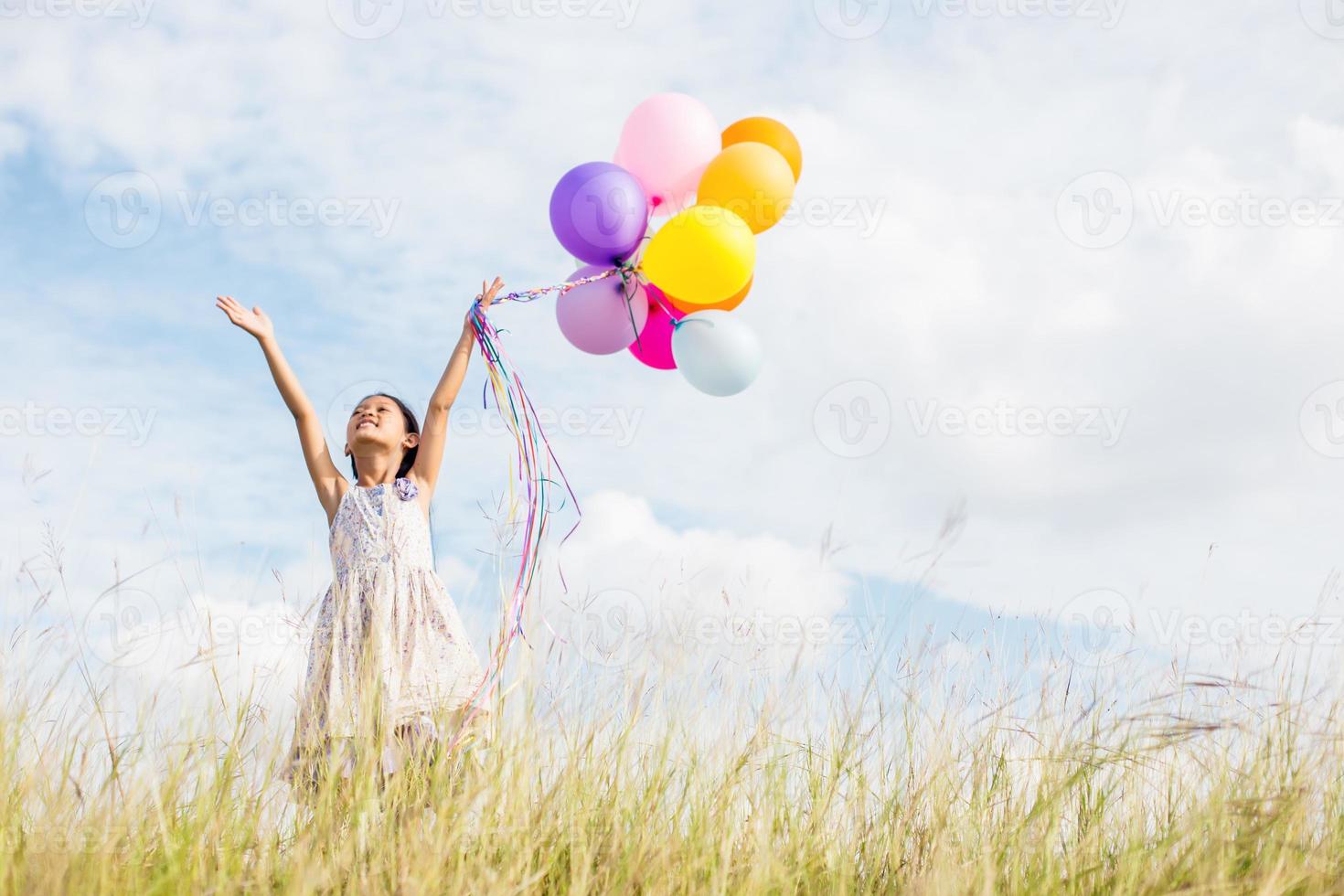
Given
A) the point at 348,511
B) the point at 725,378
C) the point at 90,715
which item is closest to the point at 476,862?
the point at 90,715

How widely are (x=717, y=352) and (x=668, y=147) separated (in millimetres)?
936

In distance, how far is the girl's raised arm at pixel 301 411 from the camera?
392 centimetres

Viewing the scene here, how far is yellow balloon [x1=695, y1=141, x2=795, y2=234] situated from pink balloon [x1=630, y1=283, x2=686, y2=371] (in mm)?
435

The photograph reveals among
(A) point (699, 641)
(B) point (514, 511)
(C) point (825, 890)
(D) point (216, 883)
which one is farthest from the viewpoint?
(B) point (514, 511)

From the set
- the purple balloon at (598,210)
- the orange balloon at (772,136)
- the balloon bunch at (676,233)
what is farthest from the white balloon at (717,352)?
the orange balloon at (772,136)

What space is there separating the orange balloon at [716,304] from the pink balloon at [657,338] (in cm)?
4

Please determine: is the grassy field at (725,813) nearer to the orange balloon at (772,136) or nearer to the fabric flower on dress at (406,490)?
the fabric flower on dress at (406,490)

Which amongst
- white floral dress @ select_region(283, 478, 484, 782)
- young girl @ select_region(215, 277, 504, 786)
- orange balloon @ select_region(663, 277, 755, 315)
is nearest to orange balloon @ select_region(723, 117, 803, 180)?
orange balloon @ select_region(663, 277, 755, 315)

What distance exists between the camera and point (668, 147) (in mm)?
4223

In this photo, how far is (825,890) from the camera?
288cm

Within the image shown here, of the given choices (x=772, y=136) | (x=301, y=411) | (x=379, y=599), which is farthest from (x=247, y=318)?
(x=772, y=136)

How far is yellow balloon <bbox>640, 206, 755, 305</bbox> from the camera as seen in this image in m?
3.77

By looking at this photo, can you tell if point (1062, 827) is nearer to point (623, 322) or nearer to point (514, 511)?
point (514, 511)

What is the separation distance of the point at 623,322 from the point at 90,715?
2.20 meters
